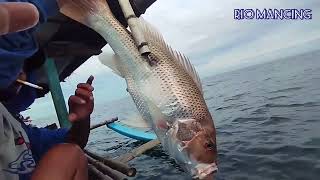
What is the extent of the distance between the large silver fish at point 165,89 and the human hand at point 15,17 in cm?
182

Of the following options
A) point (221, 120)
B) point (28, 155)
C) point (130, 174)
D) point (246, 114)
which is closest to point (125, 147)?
point (221, 120)

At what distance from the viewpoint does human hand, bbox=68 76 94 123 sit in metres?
2.88

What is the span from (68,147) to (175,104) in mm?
950

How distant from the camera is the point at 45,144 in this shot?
3.32 meters

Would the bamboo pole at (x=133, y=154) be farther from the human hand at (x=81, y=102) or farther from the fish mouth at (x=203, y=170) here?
the fish mouth at (x=203, y=170)

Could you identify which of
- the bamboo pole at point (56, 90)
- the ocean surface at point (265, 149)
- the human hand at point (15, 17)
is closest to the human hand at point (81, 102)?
the ocean surface at point (265, 149)

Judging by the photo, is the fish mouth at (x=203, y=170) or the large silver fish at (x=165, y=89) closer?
the fish mouth at (x=203, y=170)

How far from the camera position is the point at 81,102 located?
2.89 m

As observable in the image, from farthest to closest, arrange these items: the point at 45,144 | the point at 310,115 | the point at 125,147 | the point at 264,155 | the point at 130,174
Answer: the point at 125,147 → the point at 310,115 → the point at 264,155 → the point at 130,174 → the point at 45,144

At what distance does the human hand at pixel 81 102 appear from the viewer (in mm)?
2885

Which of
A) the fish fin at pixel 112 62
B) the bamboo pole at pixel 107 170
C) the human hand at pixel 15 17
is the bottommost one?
the bamboo pole at pixel 107 170

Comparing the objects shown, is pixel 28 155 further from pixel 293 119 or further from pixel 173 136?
pixel 293 119

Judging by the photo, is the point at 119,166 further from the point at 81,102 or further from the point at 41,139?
the point at 81,102

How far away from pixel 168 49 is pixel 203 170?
1036 millimetres
